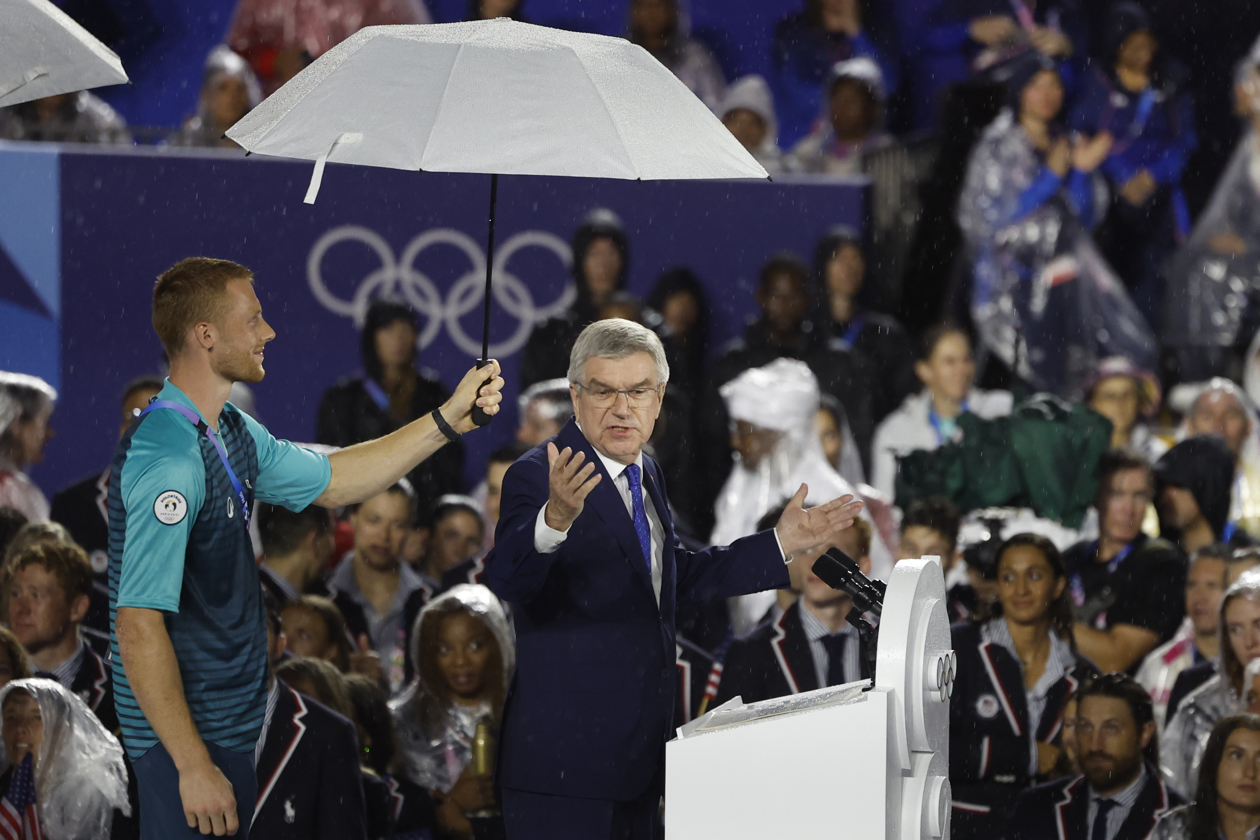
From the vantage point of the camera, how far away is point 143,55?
9.73 meters

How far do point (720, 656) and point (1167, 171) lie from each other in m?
5.15

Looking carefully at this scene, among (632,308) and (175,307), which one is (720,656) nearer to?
(632,308)

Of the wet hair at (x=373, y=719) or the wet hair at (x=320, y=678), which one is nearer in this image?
the wet hair at (x=320, y=678)

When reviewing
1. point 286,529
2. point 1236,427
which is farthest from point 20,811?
point 1236,427

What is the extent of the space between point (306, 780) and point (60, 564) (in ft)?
3.81

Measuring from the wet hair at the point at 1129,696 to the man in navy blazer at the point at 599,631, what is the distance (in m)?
2.00

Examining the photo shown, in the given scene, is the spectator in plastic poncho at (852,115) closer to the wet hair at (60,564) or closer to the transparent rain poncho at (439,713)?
the transparent rain poncho at (439,713)

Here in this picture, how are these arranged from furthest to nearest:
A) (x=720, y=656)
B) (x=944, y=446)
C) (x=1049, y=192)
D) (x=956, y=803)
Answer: (x=1049, y=192) → (x=944, y=446) → (x=720, y=656) → (x=956, y=803)

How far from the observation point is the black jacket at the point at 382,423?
23.7 feet

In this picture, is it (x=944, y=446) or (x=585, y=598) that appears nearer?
(x=585, y=598)

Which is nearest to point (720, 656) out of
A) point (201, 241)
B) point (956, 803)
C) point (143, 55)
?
point (956, 803)

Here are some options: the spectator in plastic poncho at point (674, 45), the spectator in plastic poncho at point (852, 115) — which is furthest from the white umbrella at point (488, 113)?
the spectator in plastic poncho at point (674, 45)

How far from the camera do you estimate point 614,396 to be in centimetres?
339

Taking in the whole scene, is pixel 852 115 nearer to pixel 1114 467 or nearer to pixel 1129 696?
pixel 1114 467
